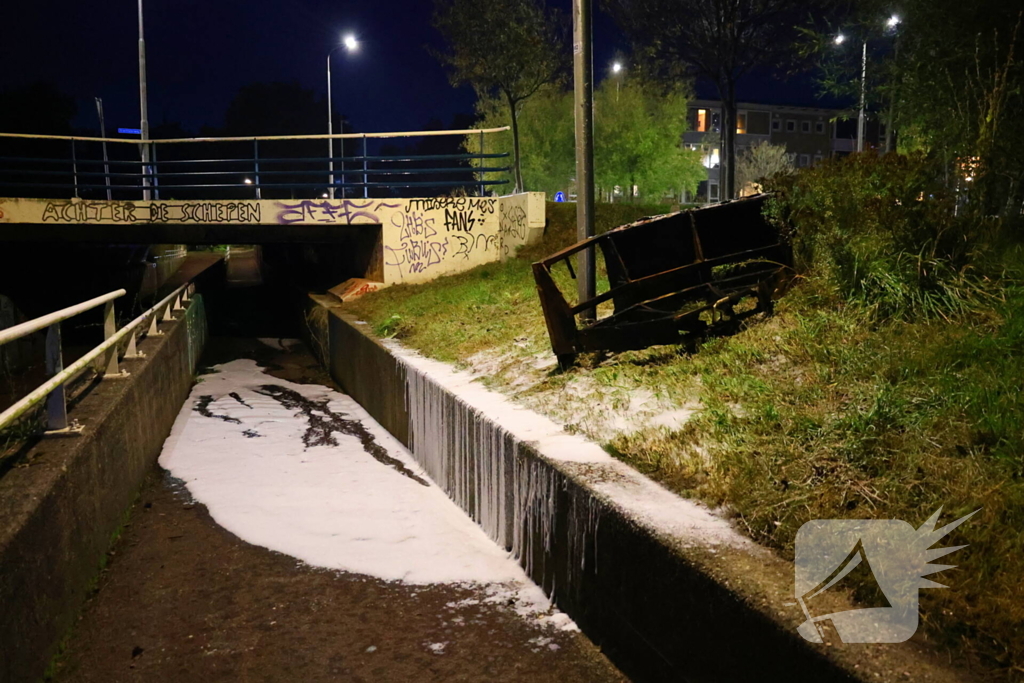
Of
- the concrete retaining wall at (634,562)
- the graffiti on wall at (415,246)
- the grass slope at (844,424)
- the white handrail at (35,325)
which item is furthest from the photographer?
the graffiti on wall at (415,246)

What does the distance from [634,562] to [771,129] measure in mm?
75565

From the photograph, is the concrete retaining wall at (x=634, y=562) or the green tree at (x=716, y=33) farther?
the green tree at (x=716, y=33)

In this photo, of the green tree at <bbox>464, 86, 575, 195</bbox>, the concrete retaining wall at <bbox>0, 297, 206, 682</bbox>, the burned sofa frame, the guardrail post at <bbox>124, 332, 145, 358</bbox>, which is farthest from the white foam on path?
the green tree at <bbox>464, 86, 575, 195</bbox>

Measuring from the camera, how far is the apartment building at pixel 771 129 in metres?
72.4

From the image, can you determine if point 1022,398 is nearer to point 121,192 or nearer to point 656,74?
point 121,192

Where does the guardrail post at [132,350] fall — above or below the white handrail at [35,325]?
below

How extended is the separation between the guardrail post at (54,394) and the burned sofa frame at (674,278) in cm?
357

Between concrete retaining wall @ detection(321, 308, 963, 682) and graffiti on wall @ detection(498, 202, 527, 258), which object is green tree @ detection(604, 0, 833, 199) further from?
concrete retaining wall @ detection(321, 308, 963, 682)

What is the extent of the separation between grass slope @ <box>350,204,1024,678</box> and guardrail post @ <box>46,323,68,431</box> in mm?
3243

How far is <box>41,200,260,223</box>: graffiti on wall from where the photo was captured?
1728cm

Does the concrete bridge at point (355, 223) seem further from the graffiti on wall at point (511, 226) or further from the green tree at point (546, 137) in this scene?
the green tree at point (546, 137)

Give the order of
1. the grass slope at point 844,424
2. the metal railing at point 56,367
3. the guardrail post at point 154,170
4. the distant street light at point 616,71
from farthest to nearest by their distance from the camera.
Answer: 1. the distant street light at point 616,71
2. the guardrail post at point 154,170
3. the metal railing at point 56,367
4. the grass slope at point 844,424

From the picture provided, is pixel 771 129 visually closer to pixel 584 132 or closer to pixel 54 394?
pixel 584 132

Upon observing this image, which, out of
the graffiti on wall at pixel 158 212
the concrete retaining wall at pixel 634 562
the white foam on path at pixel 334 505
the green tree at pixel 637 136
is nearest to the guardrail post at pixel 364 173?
the graffiti on wall at pixel 158 212
